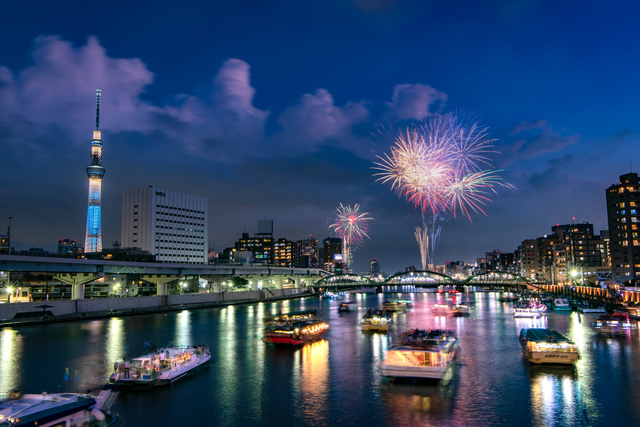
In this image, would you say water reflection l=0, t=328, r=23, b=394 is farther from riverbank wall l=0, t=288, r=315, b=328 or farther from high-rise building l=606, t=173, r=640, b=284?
high-rise building l=606, t=173, r=640, b=284

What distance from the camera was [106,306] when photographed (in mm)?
84000

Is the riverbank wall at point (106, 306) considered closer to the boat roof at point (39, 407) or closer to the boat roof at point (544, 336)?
the boat roof at point (39, 407)

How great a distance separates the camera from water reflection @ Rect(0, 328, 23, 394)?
33.0 metres

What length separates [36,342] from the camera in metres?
51.0

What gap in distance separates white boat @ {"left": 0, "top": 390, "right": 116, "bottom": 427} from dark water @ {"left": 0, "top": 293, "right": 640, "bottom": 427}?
11.0 ft

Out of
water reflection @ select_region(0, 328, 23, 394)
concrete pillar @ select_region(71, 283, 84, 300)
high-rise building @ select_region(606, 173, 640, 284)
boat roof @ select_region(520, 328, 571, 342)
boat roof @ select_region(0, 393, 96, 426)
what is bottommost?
water reflection @ select_region(0, 328, 23, 394)

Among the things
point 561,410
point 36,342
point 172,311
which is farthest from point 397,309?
point 561,410

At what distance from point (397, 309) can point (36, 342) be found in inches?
2827

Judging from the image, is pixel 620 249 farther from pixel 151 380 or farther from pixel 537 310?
pixel 151 380

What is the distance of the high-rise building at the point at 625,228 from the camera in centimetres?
12000

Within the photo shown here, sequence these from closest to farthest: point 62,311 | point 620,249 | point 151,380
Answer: point 151,380 → point 62,311 → point 620,249

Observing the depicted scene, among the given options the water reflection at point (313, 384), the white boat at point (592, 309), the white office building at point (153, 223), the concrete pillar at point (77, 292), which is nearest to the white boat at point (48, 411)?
the water reflection at point (313, 384)

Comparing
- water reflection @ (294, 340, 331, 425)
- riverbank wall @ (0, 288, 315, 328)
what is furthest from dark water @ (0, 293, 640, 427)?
riverbank wall @ (0, 288, 315, 328)

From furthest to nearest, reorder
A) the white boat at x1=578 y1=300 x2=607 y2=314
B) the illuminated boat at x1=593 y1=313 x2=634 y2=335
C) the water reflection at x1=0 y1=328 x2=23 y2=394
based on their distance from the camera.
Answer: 1. the white boat at x1=578 y1=300 x2=607 y2=314
2. the illuminated boat at x1=593 y1=313 x2=634 y2=335
3. the water reflection at x1=0 y1=328 x2=23 y2=394
